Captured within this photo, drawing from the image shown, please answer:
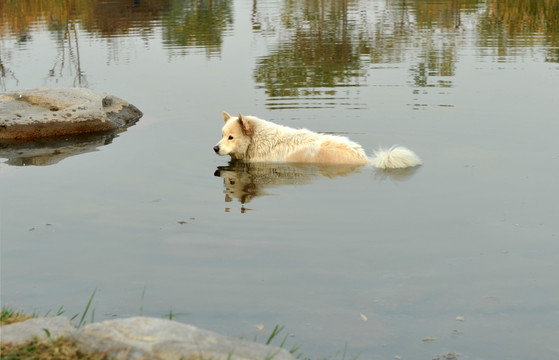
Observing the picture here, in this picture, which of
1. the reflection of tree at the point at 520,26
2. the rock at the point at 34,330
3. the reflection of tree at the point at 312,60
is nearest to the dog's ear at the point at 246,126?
the reflection of tree at the point at 312,60

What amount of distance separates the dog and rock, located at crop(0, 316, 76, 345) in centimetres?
732

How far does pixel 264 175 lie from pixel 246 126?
3.75ft

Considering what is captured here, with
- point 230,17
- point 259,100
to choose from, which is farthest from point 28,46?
point 259,100

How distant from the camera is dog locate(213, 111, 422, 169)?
12.0 m

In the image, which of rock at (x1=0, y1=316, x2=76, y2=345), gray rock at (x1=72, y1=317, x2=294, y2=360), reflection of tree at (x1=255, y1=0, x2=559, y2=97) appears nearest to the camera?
gray rock at (x1=72, y1=317, x2=294, y2=360)

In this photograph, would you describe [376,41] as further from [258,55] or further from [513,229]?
[513,229]

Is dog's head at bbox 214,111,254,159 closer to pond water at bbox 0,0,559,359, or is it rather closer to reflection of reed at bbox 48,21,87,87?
pond water at bbox 0,0,559,359

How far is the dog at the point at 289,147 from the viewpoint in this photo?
12.0 metres

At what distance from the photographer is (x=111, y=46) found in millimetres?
28297

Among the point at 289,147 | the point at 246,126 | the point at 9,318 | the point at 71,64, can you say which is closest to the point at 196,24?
the point at 71,64

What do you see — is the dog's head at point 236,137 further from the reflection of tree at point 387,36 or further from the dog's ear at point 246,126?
the reflection of tree at point 387,36

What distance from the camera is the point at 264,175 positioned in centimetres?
1216

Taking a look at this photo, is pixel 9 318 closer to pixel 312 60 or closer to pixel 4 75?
pixel 4 75

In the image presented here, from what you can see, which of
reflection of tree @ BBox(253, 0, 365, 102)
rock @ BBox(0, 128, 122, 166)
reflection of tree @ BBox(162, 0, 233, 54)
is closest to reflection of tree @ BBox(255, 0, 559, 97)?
reflection of tree @ BBox(253, 0, 365, 102)
